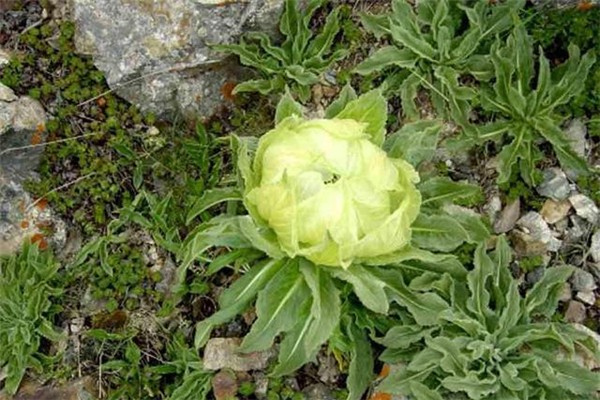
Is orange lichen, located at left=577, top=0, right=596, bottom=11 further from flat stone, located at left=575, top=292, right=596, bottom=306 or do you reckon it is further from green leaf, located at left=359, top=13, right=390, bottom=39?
flat stone, located at left=575, top=292, right=596, bottom=306

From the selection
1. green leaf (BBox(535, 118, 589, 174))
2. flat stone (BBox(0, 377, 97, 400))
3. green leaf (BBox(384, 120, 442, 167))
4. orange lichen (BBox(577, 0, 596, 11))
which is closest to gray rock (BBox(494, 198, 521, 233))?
green leaf (BBox(535, 118, 589, 174))

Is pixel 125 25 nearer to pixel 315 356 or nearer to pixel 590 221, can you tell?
pixel 315 356

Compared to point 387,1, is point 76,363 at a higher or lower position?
lower

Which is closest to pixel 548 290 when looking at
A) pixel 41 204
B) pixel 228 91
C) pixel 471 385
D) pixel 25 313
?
pixel 471 385

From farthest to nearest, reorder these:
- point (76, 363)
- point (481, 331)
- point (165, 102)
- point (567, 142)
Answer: point (165, 102), point (76, 363), point (567, 142), point (481, 331)

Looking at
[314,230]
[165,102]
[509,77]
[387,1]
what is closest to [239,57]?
[165,102]

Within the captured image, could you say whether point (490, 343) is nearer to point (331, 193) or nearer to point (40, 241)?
point (331, 193)
